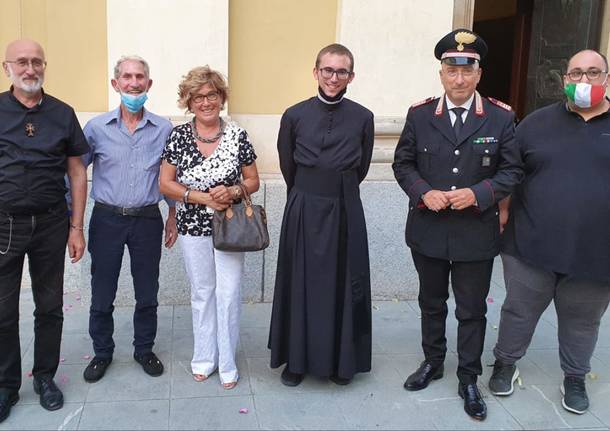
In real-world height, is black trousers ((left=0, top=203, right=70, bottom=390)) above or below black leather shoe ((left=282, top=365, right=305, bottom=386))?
above

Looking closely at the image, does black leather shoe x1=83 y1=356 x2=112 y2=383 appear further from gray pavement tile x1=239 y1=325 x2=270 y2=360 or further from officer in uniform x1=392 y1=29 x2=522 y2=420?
officer in uniform x1=392 y1=29 x2=522 y2=420

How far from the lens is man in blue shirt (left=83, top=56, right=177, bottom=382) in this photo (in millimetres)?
3682

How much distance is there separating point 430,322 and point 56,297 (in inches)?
85.2

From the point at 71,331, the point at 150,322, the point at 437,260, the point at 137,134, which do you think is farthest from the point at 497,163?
the point at 71,331

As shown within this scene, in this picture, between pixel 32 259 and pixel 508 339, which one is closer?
pixel 32 259

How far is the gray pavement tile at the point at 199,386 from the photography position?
148 inches

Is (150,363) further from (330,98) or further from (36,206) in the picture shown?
(330,98)

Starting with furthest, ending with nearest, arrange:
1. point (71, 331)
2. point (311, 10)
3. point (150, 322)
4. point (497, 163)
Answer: point (311, 10) → point (71, 331) → point (150, 322) → point (497, 163)

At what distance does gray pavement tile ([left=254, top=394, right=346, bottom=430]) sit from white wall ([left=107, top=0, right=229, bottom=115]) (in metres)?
2.52

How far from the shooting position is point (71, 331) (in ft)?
15.4

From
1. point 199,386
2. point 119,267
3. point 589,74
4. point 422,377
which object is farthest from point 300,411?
point 589,74

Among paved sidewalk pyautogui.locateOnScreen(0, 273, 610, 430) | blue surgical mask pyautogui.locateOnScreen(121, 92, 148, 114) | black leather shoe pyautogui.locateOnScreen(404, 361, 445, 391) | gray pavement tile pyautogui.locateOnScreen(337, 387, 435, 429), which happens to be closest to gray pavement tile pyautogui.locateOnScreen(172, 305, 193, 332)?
paved sidewalk pyautogui.locateOnScreen(0, 273, 610, 430)

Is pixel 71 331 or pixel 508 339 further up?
pixel 508 339

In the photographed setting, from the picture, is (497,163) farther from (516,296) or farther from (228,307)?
(228,307)
